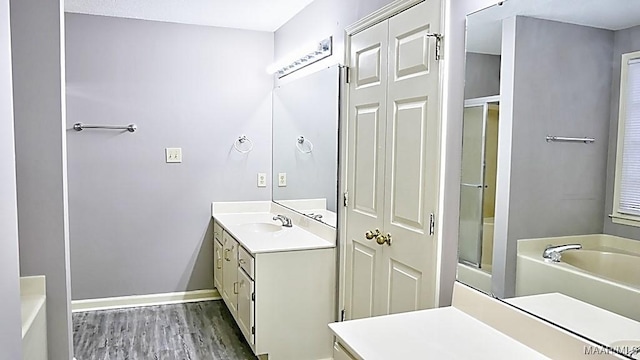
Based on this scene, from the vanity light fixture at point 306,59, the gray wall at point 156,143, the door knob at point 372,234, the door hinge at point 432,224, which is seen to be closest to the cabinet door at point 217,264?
the gray wall at point 156,143

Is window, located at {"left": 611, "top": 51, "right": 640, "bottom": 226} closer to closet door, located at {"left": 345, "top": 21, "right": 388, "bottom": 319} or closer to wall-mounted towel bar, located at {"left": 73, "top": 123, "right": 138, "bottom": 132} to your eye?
closet door, located at {"left": 345, "top": 21, "right": 388, "bottom": 319}

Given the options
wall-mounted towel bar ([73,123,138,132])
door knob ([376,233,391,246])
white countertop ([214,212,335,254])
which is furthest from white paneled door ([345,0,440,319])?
wall-mounted towel bar ([73,123,138,132])

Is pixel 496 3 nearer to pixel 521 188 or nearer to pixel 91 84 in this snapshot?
pixel 521 188

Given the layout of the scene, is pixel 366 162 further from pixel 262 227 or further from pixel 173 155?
pixel 173 155

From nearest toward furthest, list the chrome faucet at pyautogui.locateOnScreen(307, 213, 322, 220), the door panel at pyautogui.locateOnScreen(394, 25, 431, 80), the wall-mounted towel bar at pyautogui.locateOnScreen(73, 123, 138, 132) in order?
the door panel at pyautogui.locateOnScreen(394, 25, 431, 80), the chrome faucet at pyautogui.locateOnScreen(307, 213, 322, 220), the wall-mounted towel bar at pyautogui.locateOnScreen(73, 123, 138, 132)

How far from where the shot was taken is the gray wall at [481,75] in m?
1.71

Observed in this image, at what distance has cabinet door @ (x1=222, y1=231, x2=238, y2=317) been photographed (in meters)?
3.28

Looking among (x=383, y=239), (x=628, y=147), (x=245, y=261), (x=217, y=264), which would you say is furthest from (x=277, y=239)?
(x=628, y=147)

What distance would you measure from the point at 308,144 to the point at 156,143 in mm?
1382

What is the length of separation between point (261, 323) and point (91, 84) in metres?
2.40

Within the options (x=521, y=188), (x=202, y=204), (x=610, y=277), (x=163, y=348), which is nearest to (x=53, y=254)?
(x=163, y=348)

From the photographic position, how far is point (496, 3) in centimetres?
169

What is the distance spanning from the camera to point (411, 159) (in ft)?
7.27

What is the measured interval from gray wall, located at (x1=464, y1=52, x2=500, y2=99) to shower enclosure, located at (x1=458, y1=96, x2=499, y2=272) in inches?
1.1
